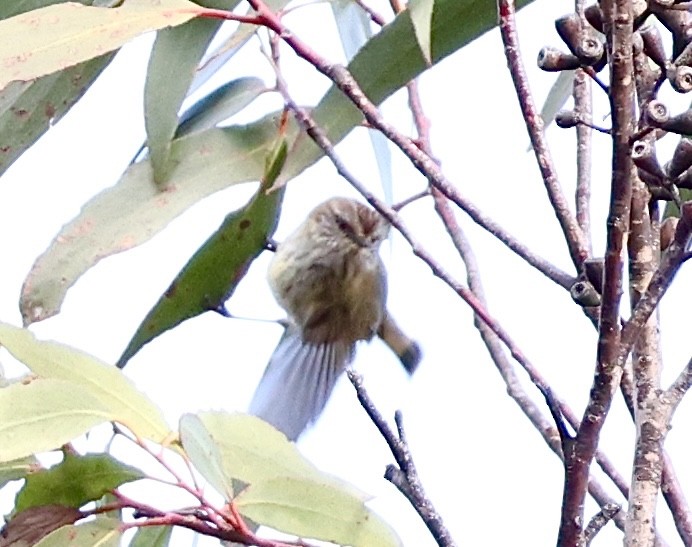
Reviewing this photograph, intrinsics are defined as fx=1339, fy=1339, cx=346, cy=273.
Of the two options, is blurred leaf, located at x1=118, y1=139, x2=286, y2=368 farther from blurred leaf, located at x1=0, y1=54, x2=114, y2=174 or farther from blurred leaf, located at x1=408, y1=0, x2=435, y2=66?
blurred leaf, located at x1=408, y1=0, x2=435, y2=66

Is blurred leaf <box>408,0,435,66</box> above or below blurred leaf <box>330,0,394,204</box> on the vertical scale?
below

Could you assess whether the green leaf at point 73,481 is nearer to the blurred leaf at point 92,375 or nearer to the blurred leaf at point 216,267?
the blurred leaf at point 92,375

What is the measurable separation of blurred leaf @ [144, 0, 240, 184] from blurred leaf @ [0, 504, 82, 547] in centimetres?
34

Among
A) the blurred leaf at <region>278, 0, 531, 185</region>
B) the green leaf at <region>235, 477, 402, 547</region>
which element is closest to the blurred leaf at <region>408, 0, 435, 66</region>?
the blurred leaf at <region>278, 0, 531, 185</region>

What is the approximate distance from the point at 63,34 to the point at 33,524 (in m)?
0.34

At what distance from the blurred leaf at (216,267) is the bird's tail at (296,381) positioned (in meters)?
0.23

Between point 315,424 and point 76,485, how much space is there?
0.49 metres

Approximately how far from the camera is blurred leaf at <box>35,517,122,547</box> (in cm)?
91

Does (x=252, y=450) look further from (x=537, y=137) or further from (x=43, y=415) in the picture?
(x=537, y=137)

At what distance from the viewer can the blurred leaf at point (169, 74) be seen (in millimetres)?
1123

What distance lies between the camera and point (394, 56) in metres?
1.09

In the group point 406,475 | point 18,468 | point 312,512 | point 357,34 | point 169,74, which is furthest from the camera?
point 357,34

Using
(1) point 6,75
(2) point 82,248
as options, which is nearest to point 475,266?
(2) point 82,248

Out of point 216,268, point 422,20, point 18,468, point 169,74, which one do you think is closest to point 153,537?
point 18,468
